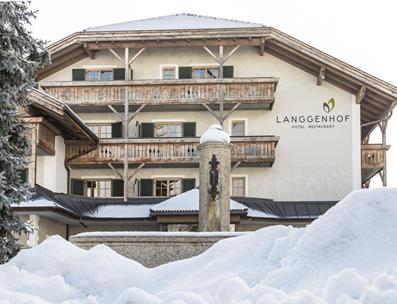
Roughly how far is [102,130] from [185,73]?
4434 mm

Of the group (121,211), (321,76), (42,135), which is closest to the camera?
(42,135)

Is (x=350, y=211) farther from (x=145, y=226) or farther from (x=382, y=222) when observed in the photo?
(x=145, y=226)

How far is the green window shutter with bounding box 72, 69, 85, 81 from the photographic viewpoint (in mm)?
32406

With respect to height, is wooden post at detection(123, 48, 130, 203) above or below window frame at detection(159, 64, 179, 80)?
below

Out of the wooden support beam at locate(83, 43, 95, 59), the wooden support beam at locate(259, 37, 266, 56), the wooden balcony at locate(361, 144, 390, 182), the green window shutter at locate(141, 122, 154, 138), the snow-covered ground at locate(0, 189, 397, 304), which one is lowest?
the snow-covered ground at locate(0, 189, 397, 304)

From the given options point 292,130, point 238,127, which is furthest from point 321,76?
point 238,127

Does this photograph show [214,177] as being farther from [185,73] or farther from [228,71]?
[185,73]

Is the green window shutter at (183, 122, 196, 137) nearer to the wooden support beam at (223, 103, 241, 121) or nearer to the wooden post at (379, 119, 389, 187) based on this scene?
the wooden support beam at (223, 103, 241, 121)

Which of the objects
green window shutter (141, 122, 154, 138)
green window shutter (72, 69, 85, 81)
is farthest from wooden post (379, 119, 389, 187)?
green window shutter (72, 69, 85, 81)

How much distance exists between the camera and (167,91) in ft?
100

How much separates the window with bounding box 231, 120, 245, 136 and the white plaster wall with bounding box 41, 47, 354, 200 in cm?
30

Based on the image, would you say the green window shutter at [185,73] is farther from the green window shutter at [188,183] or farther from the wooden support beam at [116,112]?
the green window shutter at [188,183]

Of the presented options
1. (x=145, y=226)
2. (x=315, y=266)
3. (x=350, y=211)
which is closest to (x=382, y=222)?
(x=350, y=211)

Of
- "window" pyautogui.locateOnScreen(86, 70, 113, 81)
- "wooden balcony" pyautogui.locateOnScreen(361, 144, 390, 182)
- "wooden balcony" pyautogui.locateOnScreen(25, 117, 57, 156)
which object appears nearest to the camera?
"wooden balcony" pyautogui.locateOnScreen(25, 117, 57, 156)
